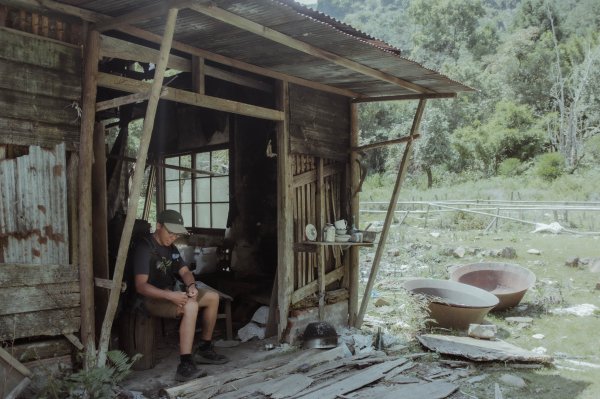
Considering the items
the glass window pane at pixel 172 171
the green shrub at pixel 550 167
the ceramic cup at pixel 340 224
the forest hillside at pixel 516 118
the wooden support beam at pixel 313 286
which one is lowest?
the wooden support beam at pixel 313 286

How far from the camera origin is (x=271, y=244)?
282 inches

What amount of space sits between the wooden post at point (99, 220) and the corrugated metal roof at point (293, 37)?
106 centimetres

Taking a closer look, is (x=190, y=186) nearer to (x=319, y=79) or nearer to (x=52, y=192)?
(x=319, y=79)

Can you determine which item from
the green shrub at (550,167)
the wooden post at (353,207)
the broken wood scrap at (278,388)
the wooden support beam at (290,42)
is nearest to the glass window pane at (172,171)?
the wooden post at (353,207)

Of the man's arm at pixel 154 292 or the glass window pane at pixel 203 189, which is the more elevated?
the glass window pane at pixel 203 189

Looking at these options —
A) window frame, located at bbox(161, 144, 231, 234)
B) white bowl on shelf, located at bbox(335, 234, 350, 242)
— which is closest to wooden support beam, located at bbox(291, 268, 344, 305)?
white bowl on shelf, located at bbox(335, 234, 350, 242)

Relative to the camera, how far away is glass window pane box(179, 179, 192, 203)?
334 inches

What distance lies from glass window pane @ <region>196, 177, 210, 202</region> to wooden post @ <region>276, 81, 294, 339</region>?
2639 millimetres

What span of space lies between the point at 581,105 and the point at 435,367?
94.1 ft

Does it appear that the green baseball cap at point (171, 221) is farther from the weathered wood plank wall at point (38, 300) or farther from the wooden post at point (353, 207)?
the wooden post at point (353, 207)

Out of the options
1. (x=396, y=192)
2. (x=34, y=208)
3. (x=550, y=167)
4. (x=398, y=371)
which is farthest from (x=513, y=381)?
(x=550, y=167)

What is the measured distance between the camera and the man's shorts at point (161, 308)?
473 centimetres

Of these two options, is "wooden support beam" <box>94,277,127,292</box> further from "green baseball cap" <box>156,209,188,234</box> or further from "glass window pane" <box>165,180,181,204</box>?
"glass window pane" <box>165,180,181,204</box>

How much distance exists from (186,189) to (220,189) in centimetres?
98
